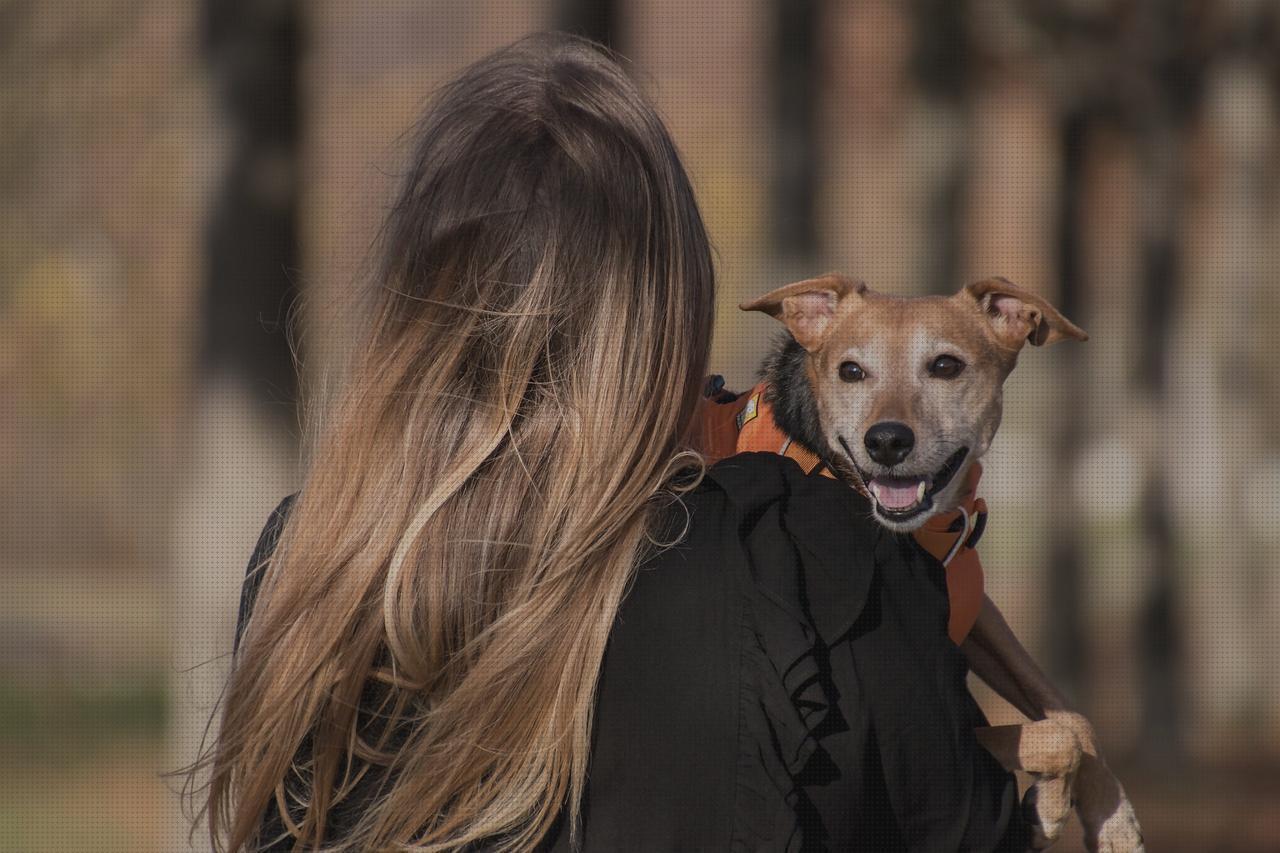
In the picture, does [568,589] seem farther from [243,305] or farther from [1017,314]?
[243,305]

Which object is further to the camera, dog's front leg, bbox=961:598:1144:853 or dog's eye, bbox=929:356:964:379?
dog's eye, bbox=929:356:964:379

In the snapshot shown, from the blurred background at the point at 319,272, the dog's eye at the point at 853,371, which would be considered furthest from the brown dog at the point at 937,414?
the blurred background at the point at 319,272

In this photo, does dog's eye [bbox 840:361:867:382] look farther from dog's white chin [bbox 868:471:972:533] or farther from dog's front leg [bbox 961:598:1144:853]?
dog's front leg [bbox 961:598:1144:853]

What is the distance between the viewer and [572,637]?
2088 mm

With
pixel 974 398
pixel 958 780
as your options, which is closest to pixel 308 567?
pixel 958 780

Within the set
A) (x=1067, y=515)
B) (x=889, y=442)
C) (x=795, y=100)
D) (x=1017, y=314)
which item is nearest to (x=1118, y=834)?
(x=889, y=442)

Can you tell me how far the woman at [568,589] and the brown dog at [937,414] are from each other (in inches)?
27.5

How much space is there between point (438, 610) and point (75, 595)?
12.9 metres

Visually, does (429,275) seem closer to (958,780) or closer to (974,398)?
(958,780)

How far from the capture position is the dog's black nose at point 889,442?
3166mm

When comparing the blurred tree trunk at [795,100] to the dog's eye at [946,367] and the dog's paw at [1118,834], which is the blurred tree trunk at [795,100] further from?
the dog's paw at [1118,834]

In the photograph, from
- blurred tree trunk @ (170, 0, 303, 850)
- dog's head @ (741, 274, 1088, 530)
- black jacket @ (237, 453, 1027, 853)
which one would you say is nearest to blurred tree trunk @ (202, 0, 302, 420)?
blurred tree trunk @ (170, 0, 303, 850)

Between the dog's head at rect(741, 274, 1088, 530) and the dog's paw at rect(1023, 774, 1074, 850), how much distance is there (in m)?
0.63

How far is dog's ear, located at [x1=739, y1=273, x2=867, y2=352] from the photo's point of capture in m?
3.49
